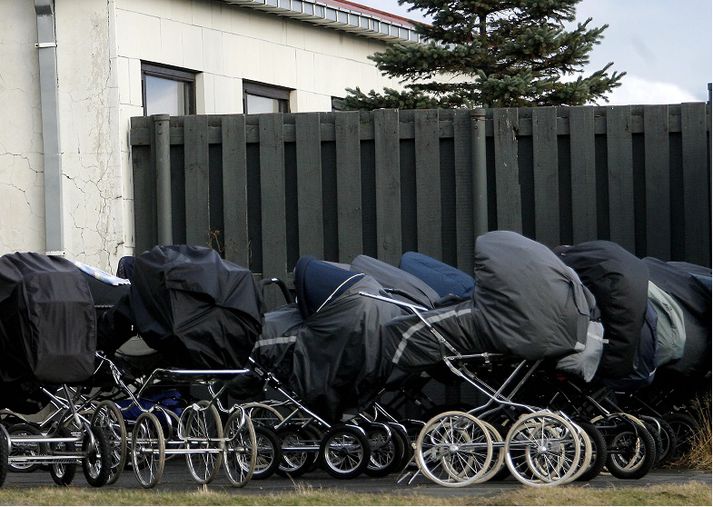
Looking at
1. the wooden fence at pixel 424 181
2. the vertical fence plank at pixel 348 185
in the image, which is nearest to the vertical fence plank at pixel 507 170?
the wooden fence at pixel 424 181

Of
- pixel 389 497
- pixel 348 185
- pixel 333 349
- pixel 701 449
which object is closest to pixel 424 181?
pixel 348 185

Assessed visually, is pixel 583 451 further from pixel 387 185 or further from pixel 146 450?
pixel 387 185

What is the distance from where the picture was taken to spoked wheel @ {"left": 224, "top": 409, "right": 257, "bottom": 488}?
1070 centimetres

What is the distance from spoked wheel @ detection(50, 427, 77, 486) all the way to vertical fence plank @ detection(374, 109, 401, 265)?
3834 mm

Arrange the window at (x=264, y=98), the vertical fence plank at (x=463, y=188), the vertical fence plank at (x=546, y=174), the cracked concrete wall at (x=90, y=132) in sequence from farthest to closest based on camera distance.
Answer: the window at (x=264, y=98) → the cracked concrete wall at (x=90, y=132) → the vertical fence plank at (x=463, y=188) → the vertical fence plank at (x=546, y=174)

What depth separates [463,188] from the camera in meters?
13.6

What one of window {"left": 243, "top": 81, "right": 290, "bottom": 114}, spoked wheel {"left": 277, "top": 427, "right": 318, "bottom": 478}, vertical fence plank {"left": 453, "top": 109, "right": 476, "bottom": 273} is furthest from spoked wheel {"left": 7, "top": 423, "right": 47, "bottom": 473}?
window {"left": 243, "top": 81, "right": 290, "bottom": 114}

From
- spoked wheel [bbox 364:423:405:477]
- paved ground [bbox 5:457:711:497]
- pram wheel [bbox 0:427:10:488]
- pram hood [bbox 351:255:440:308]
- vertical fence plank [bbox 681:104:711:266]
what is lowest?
paved ground [bbox 5:457:711:497]

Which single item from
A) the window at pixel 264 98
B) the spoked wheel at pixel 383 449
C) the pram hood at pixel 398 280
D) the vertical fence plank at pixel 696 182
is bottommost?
the spoked wheel at pixel 383 449

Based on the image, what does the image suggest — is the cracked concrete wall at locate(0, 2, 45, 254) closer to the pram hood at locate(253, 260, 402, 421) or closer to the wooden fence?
the wooden fence

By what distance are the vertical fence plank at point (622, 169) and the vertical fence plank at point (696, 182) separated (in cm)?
51

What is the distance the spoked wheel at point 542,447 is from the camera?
10148 mm

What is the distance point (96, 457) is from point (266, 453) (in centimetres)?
137

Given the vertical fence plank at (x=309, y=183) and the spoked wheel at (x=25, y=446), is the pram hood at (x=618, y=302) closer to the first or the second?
the vertical fence plank at (x=309, y=183)
